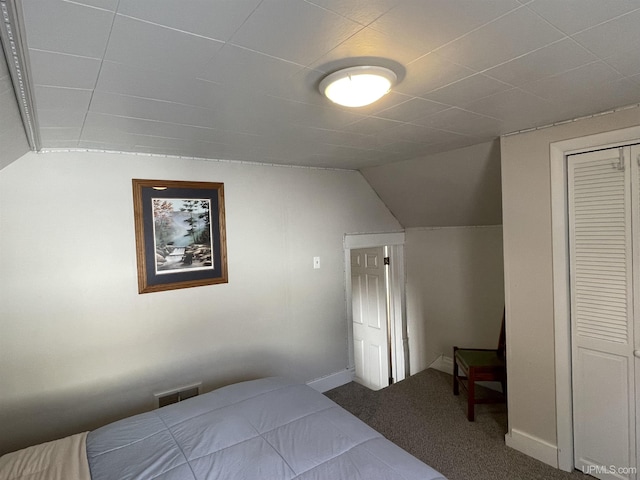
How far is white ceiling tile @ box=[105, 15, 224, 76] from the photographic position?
3.33 ft

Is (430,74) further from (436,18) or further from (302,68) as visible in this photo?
(302,68)

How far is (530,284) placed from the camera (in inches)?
90.1

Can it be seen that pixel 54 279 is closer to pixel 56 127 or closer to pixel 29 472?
pixel 56 127

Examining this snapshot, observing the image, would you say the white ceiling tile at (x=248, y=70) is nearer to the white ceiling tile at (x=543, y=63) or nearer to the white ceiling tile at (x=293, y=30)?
the white ceiling tile at (x=293, y=30)

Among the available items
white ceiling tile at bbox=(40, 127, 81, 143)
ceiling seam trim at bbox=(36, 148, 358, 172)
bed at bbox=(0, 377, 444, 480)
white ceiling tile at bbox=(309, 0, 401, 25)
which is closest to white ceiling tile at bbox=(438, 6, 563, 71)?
white ceiling tile at bbox=(309, 0, 401, 25)

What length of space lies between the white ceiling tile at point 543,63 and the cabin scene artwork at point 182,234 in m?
2.13

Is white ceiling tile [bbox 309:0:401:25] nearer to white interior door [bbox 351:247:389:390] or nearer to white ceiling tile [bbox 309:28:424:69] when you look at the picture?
white ceiling tile [bbox 309:28:424:69]

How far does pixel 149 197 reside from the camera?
8.25 feet

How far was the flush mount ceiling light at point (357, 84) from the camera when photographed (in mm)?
1295

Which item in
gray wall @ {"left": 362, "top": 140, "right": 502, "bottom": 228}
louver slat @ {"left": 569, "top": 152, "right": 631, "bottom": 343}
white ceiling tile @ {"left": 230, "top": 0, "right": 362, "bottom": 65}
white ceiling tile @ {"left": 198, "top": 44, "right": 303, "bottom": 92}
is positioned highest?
white ceiling tile @ {"left": 198, "top": 44, "right": 303, "bottom": 92}

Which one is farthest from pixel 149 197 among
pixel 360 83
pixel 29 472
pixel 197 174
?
pixel 360 83

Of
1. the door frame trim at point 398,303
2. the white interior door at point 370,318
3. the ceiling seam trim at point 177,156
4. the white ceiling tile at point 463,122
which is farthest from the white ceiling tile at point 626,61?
the white interior door at point 370,318

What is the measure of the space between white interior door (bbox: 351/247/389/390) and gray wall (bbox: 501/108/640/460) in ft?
6.20

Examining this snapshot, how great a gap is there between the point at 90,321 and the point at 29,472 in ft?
3.58
